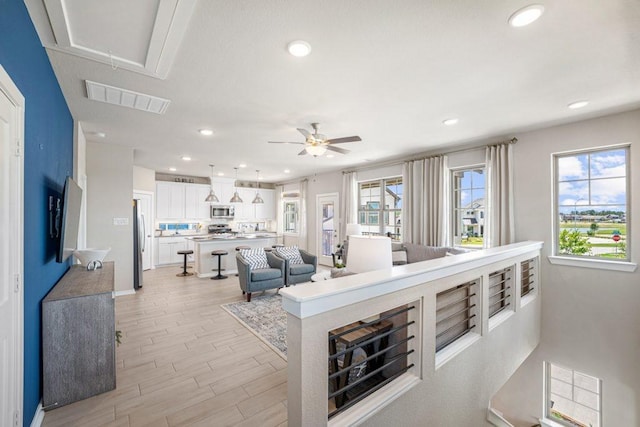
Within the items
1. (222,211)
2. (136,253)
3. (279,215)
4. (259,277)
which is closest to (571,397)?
(259,277)

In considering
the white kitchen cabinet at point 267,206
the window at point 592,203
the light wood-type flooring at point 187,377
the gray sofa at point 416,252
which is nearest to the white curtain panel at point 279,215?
the white kitchen cabinet at point 267,206

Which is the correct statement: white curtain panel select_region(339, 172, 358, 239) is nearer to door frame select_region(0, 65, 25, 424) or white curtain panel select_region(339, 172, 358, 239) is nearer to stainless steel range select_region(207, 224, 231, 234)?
stainless steel range select_region(207, 224, 231, 234)

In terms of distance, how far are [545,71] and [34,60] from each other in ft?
13.1

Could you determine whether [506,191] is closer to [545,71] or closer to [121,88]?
[545,71]

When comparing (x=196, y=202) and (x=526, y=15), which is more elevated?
(x=526, y=15)

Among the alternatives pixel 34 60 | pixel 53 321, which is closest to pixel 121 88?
pixel 34 60

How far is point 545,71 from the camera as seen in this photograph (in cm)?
233

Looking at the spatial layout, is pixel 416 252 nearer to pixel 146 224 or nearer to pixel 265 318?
pixel 265 318

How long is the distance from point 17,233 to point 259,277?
3423mm

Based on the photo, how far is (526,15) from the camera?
166cm

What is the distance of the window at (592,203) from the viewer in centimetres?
340

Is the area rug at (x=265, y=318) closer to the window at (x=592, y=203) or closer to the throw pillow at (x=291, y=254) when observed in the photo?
the throw pillow at (x=291, y=254)

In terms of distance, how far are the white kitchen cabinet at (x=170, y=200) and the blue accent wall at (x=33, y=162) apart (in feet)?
19.1

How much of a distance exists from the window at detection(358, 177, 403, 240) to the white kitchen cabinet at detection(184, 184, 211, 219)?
5.14 m
